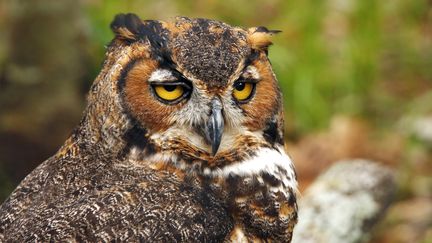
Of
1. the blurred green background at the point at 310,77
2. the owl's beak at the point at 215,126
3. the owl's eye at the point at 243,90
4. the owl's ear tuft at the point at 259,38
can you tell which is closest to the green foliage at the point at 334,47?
the blurred green background at the point at 310,77

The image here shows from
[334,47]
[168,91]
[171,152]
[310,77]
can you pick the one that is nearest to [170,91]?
[168,91]

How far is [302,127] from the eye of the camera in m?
5.95

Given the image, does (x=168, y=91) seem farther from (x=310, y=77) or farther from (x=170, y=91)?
(x=310, y=77)

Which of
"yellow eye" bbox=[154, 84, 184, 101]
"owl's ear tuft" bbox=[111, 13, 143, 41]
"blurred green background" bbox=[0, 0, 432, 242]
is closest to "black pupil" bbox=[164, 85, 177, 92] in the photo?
"yellow eye" bbox=[154, 84, 184, 101]

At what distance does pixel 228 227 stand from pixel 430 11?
446 cm

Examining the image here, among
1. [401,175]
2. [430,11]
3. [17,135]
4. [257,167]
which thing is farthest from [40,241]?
[430,11]

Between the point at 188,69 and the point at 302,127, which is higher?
the point at 302,127

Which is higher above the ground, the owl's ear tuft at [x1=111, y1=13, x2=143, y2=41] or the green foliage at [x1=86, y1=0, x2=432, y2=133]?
the green foliage at [x1=86, y1=0, x2=432, y2=133]

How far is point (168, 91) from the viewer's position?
2854mm

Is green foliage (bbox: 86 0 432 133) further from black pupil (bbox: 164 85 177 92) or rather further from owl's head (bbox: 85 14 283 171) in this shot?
black pupil (bbox: 164 85 177 92)

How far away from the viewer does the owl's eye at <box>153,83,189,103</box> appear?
2.85m

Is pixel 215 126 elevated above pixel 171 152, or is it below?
above

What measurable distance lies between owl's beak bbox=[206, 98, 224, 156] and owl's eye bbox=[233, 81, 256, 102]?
9 cm

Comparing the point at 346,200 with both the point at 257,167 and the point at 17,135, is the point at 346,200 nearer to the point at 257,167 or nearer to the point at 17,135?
the point at 257,167
